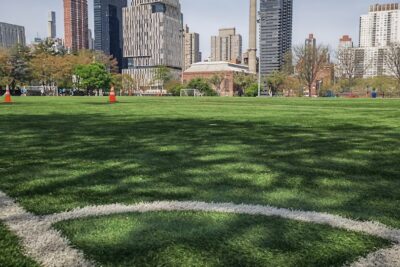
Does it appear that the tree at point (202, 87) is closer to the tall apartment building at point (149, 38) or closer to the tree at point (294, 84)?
the tree at point (294, 84)

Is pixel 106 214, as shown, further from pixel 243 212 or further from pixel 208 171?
pixel 208 171

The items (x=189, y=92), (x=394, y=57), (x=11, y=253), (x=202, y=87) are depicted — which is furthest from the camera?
(x=202, y=87)

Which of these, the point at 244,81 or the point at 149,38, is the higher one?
the point at 149,38

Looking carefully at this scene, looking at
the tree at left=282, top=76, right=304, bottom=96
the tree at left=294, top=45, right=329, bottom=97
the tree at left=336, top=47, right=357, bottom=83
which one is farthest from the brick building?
the tree at left=336, top=47, right=357, bottom=83

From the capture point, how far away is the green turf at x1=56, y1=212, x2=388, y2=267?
200 centimetres

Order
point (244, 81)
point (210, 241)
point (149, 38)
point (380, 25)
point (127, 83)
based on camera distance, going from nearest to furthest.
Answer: point (210, 241) < point (127, 83) < point (244, 81) < point (149, 38) < point (380, 25)

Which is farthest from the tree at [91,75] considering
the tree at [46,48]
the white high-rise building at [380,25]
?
the white high-rise building at [380,25]

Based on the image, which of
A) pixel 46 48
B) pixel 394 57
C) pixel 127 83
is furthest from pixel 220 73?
pixel 394 57

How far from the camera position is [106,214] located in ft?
8.86

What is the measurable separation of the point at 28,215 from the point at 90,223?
479 millimetres

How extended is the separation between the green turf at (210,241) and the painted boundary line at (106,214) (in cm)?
7

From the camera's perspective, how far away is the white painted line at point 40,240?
198cm

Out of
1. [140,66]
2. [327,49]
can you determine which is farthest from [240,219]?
[140,66]

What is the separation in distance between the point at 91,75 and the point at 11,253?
88.1m
